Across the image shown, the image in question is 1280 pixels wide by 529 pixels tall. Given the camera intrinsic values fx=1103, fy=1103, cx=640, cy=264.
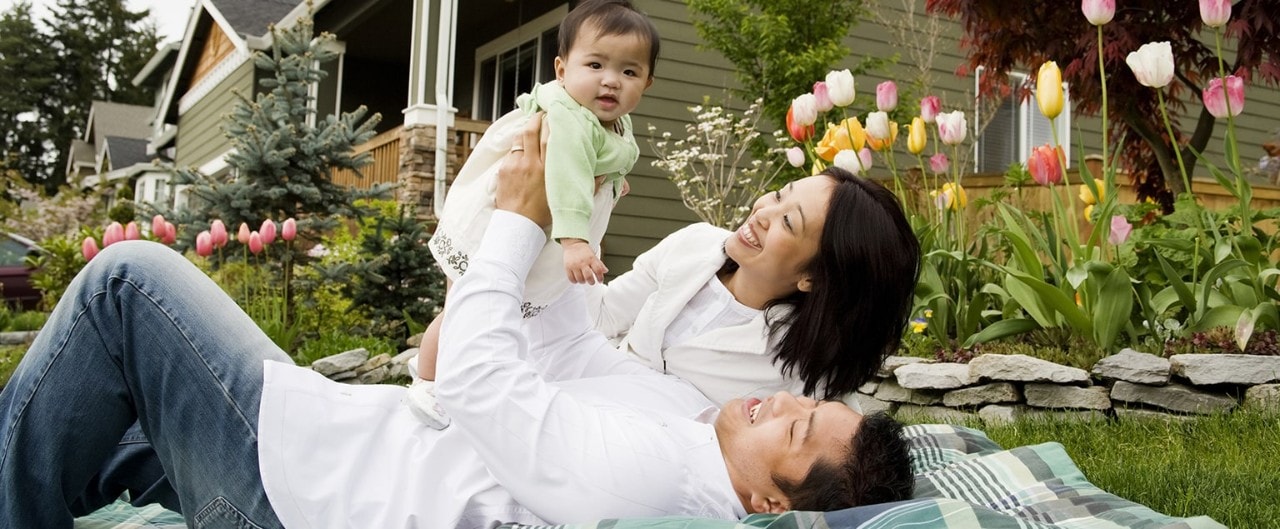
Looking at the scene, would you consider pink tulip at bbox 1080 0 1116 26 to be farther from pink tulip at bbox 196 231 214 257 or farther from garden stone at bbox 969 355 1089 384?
pink tulip at bbox 196 231 214 257

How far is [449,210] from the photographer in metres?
2.79

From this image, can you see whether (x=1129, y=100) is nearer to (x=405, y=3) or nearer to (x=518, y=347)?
(x=518, y=347)

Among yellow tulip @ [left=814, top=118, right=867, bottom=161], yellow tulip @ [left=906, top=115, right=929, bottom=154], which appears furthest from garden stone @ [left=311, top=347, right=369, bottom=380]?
yellow tulip @ [left=906, top=115, right=929, bottom=154]

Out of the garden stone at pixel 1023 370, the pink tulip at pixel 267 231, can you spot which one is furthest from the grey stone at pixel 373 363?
the garden stone at pixel 1023 370

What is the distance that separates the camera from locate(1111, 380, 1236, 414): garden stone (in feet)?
13.0

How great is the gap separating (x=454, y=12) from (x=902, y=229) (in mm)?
9158

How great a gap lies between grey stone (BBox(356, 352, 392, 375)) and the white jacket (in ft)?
11.7

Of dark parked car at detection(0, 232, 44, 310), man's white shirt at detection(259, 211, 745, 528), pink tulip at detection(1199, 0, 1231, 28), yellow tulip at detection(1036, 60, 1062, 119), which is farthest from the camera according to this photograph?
dark parked car at detection(0, 232, 44, 310)

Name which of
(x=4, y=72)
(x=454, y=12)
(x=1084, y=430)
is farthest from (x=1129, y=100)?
(x=4, y=72)

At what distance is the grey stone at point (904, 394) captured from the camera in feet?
15.0

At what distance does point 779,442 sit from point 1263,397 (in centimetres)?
265

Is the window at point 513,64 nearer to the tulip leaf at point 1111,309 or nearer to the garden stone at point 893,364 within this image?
the garden stone at point 893,364

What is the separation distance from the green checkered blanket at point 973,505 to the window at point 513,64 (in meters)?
9.02

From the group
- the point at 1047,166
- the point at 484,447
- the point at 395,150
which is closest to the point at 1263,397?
the point at 1047,166
